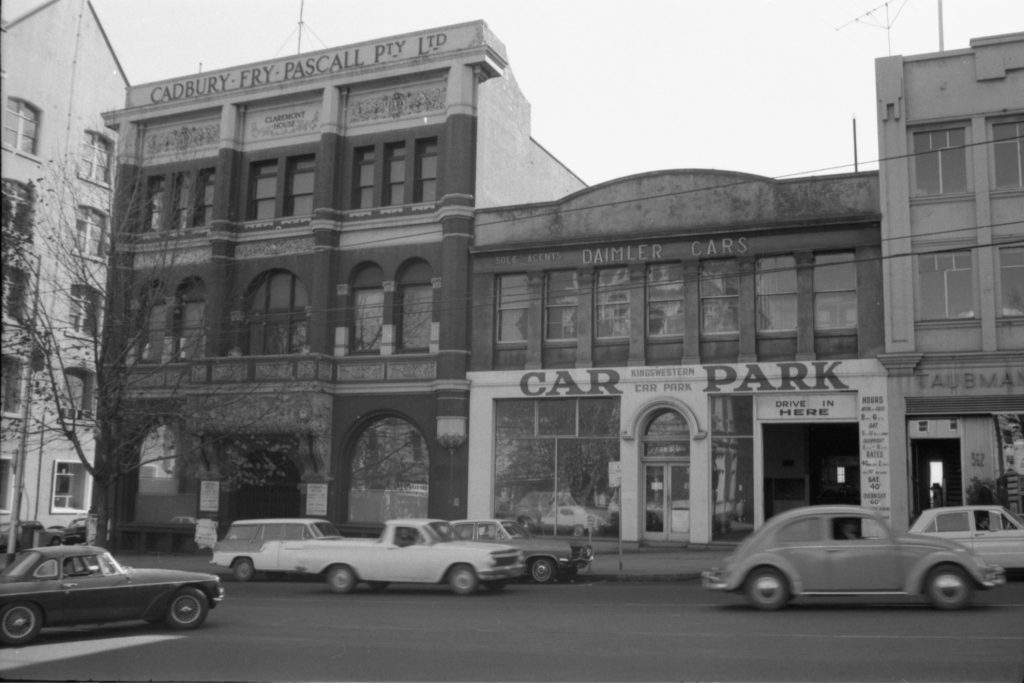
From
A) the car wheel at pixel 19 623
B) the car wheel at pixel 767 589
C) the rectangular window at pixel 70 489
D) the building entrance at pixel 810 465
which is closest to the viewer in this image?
the car wheel at pixel 19 623

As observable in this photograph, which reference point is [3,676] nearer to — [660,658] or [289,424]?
[660,658]

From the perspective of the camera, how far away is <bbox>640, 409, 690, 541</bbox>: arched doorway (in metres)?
26.8

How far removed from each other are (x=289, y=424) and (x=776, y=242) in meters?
14.8

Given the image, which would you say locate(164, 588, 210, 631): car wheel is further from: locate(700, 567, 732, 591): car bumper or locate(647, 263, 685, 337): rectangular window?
locate(647, 263, 685, 337): rectangular window

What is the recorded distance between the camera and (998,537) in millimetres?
19703

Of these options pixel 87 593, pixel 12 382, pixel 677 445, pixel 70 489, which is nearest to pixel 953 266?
pixel 677 445

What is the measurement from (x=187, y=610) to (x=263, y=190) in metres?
21.2

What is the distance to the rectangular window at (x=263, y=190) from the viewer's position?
33.4 metres

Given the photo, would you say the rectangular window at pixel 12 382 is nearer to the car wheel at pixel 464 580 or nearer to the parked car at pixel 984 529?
the car wheel at pixel 464 580

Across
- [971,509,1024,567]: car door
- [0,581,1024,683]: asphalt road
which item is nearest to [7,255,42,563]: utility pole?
[0,581,1024,683]: asphalt road

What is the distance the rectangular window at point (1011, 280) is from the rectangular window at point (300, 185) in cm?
2031

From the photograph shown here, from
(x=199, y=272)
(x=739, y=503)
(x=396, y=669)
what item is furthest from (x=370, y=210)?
(x=396, y=669)

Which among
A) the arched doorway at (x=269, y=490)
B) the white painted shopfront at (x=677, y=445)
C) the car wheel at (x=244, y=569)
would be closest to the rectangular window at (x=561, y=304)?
the white painted shopfront at (x=677, y=445)

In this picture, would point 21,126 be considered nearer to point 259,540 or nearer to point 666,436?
point 259,540
